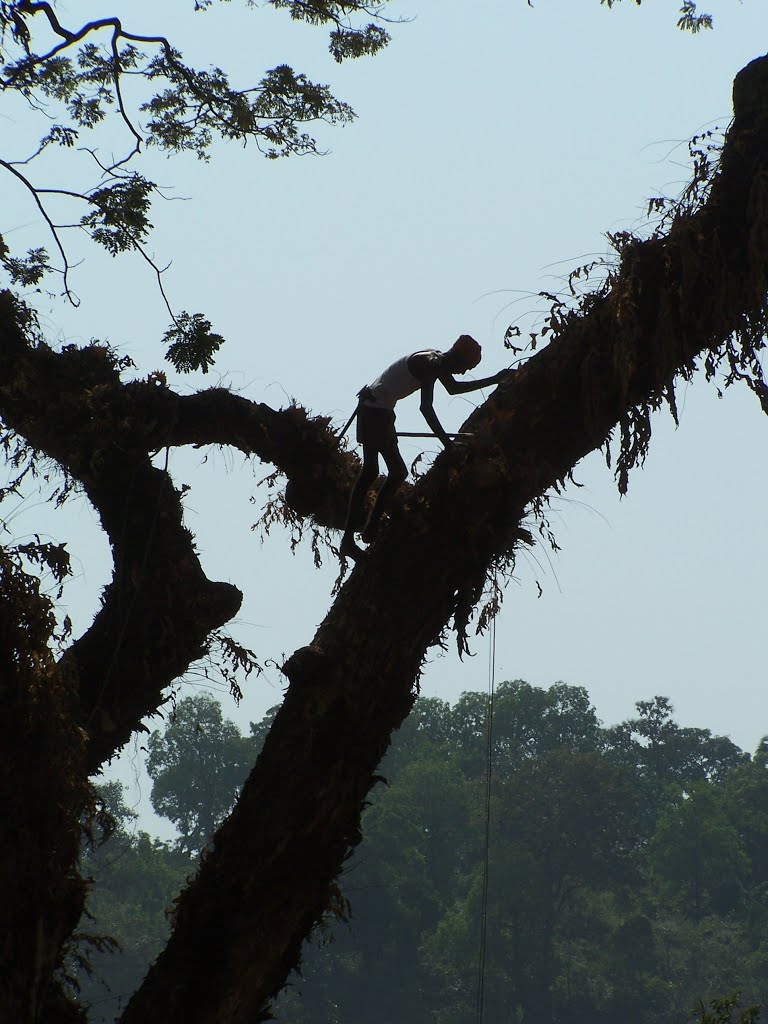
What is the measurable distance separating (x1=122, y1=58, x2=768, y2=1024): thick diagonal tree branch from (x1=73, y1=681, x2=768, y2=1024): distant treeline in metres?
45.5

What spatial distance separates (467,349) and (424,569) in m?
1.76

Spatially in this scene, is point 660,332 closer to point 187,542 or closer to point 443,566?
point 443,566

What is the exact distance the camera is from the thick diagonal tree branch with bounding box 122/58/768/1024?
5.02 m

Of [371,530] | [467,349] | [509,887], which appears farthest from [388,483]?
[509,887]

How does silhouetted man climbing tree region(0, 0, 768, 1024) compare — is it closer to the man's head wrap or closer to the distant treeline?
the man's head wrap

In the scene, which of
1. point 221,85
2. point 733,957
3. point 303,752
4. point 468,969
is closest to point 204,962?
point 303,752

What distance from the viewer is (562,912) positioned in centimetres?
6450

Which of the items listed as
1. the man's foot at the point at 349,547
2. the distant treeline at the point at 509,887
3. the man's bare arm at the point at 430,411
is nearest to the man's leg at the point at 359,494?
the man's foot at the point at 349,547

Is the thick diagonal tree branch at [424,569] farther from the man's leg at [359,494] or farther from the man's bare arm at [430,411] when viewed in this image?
the man's leg at [359,494]

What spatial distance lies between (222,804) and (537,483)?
234 feet

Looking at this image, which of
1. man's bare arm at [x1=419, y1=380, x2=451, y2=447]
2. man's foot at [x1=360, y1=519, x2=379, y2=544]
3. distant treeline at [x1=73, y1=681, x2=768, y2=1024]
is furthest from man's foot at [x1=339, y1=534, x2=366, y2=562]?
distant treeline at [x1=73, y1=681, x2=768, y2=1024]

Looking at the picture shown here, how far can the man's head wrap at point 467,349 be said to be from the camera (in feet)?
22.6

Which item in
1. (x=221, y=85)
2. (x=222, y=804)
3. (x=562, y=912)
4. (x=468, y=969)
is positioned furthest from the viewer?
(x=222, y=804)

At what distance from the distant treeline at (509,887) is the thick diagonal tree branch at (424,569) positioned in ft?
149
